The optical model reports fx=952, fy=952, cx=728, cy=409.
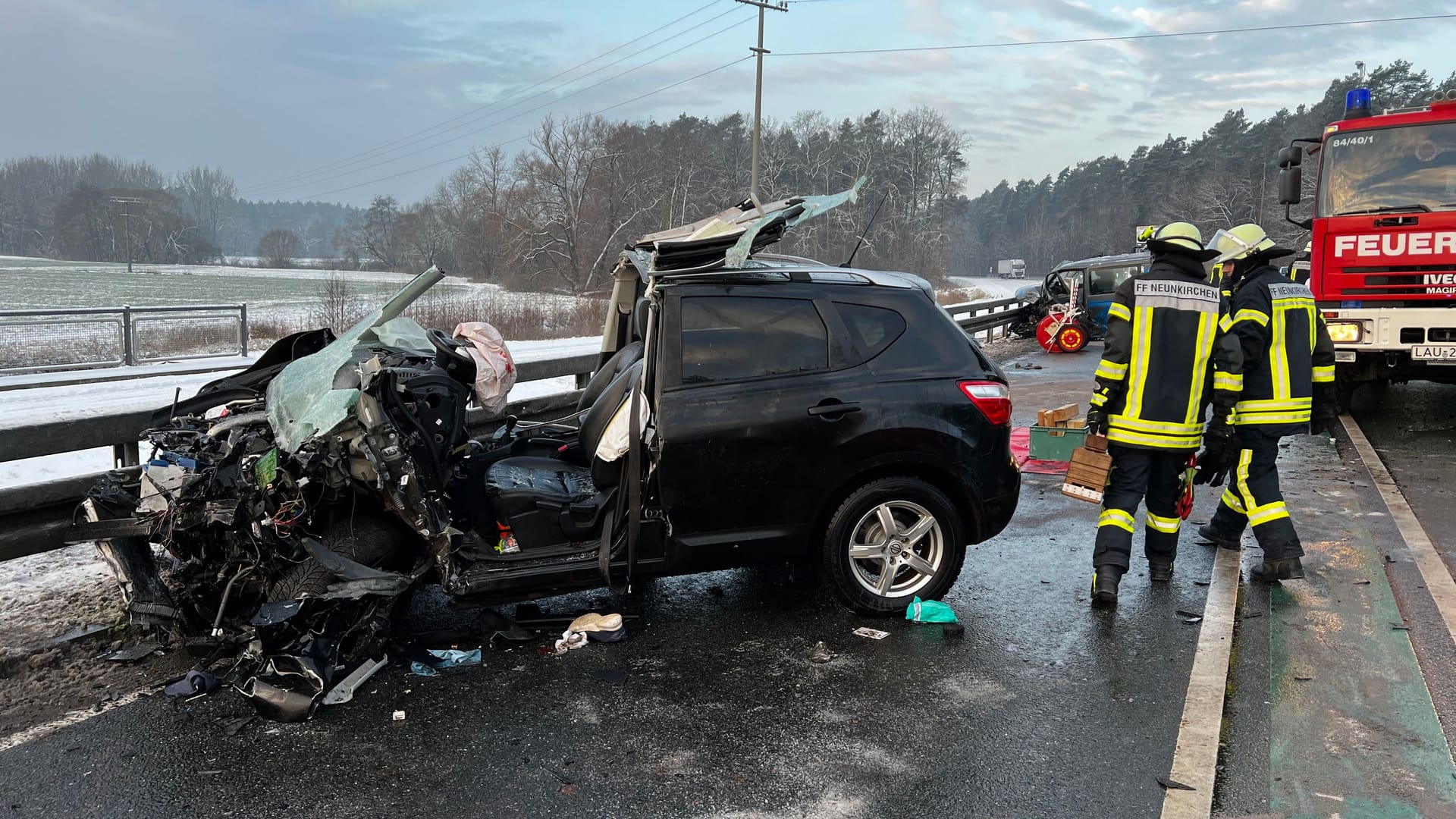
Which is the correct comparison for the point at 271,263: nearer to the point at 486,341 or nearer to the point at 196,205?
the point at 196,205

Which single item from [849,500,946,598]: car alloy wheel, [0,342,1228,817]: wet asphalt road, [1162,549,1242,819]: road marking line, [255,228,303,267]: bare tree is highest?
[255,228,303,267]: bare tree

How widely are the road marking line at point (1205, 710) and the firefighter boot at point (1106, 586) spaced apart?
44 centimetres

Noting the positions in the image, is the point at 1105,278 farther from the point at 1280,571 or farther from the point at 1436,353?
the point at 1280,571

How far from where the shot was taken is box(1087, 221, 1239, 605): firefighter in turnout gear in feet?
16.9

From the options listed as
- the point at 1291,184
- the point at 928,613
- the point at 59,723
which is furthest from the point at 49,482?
the point at 1291,184

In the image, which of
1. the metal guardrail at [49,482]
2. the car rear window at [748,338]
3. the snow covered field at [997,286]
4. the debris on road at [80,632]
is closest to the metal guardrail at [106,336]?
the metal guardrail at [49,482]

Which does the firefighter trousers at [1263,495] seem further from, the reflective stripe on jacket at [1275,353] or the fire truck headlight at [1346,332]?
the fire truck headlight at [1346,332]

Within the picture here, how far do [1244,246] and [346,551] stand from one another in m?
5.24

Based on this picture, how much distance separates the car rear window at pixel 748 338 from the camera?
4.62m

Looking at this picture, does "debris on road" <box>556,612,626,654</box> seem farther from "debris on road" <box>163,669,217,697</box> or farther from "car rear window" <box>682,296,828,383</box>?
"debris on road" <box>163,669,217,697</box>

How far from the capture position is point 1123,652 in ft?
14.4

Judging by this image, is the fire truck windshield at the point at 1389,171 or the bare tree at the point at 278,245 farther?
the bare tree at the point at 278,245

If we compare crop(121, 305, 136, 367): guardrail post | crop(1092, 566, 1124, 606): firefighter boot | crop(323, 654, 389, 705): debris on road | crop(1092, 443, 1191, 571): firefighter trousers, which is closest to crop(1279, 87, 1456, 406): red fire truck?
A: crop(1092, 443, 1191, 571): firefighter trousers

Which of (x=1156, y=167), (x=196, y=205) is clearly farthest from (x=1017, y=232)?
(x=196, y=205)
